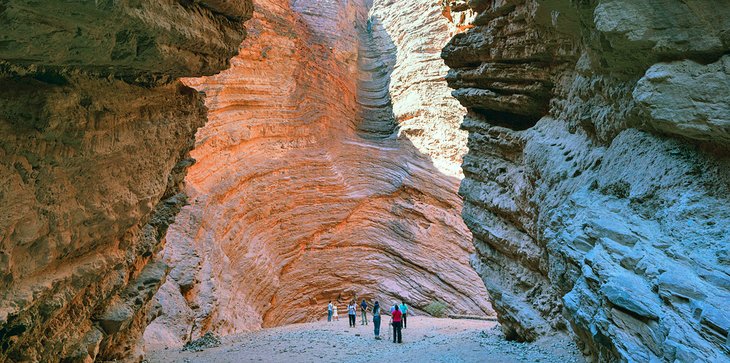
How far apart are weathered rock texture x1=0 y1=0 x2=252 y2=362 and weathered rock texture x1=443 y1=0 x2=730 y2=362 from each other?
15.0ft

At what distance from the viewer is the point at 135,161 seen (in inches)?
240

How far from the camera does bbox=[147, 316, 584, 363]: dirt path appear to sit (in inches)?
334

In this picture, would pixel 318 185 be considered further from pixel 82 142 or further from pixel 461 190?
pixel 82 142

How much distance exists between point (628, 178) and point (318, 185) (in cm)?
1672

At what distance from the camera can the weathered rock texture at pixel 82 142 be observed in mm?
4059

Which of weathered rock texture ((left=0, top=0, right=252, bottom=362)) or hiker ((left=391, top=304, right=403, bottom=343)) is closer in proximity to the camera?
weathered rock texture ((left=0, top=0, right=252, bottom=362))

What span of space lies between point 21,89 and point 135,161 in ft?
6.00

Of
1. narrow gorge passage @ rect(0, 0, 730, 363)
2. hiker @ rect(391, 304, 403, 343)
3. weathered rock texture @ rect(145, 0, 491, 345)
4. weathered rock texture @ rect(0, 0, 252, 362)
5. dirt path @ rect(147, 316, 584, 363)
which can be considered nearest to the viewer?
weathered rock texture @ rect(0, 0, 252, 362)

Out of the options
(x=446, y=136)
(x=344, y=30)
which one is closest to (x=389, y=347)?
(x=446, y=136)

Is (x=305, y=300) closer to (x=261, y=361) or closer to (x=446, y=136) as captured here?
(x=446, y=136)

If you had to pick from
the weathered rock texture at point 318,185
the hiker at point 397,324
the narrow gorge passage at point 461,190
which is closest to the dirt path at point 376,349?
the narrow gorge passage at point 461,190

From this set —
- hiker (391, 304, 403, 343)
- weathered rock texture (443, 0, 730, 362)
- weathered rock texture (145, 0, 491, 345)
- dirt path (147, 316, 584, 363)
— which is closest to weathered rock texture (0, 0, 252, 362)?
dirt path (147, 316, 584, 363)

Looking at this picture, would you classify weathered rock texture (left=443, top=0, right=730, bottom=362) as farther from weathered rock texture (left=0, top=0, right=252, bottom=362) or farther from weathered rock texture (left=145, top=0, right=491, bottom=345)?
weathered rock texture (left=145, top=0, right=491, bottom=345)

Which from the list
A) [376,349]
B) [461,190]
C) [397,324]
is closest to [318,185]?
[461,190]
